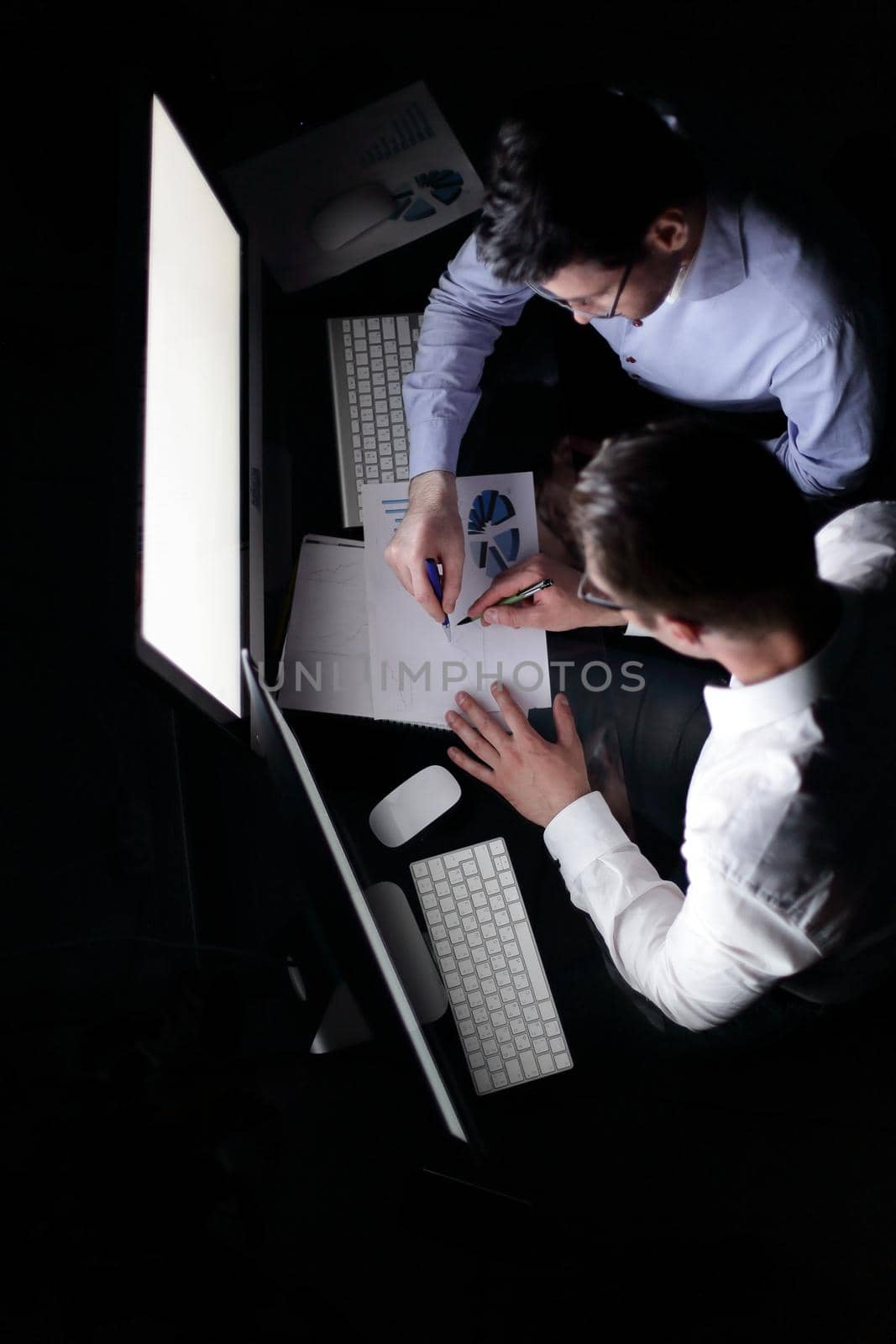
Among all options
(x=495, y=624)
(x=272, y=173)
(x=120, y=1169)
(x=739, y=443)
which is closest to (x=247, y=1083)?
(x=120, y=1169)

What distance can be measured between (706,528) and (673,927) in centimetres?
42

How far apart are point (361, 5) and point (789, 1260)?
2.08 metres

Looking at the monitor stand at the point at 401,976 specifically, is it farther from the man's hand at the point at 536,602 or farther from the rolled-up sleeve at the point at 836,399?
the rolled-up sleeve at the point at 836,399

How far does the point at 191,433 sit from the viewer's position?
85 centimetres

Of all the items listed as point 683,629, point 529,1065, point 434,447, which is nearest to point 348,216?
point 434,447

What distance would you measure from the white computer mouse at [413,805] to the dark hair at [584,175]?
1.93 feet

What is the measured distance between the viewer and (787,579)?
73cm

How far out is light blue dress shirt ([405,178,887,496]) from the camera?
97cm

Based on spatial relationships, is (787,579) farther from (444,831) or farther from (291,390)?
(291,390)

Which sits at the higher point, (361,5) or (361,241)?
(361,5)

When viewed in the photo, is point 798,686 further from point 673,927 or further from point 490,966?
point 490,966

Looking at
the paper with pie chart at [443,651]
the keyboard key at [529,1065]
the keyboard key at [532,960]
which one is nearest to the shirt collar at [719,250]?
the paper with pie chart at [443,651]

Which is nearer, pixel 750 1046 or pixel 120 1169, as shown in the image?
pixel 120 1169

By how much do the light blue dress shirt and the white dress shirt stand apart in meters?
0.23
